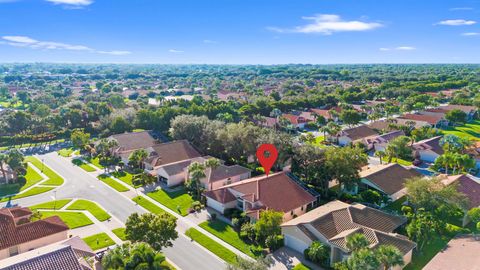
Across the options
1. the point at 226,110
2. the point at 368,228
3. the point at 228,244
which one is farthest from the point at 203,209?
the point at 226,110

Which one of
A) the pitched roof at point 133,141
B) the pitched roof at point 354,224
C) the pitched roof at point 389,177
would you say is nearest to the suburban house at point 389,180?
the pitched roof at point 389,177

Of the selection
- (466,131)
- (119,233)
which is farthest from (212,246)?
(466,131)

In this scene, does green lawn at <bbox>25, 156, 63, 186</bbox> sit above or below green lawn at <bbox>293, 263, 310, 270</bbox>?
below

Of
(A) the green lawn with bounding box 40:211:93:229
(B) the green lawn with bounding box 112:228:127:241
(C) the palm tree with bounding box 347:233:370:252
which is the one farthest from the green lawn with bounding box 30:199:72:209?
(C) the palm tree with bounding box 347:233:370:252

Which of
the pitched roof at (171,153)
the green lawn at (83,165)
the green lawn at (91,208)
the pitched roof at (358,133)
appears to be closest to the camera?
the green lawn at (91,208)

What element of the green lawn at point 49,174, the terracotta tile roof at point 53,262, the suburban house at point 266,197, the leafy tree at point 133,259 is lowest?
the green lawn at point 49,174

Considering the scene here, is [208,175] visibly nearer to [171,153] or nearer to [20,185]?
[171,153]

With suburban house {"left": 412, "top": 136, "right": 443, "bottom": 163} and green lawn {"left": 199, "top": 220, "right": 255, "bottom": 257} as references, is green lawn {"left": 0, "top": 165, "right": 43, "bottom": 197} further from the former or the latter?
suburban house {"left": 412, "top": 136, "right": 443, "bottom": 163}

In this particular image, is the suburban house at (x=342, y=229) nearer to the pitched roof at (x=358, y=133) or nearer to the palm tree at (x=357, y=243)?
the palm tree at (x=357, y=243)
